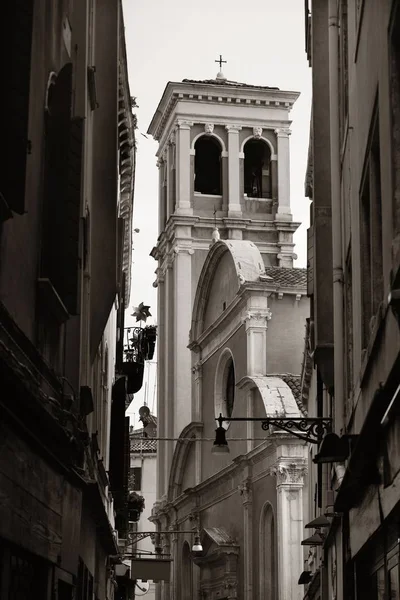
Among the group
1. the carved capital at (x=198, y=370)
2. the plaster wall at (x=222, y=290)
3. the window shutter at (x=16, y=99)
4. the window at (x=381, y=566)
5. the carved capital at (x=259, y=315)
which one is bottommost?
the window at (x=381, y=566)

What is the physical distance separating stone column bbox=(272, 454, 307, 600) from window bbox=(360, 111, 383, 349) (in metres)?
21.0

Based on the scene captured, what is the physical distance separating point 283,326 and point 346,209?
77.1ft

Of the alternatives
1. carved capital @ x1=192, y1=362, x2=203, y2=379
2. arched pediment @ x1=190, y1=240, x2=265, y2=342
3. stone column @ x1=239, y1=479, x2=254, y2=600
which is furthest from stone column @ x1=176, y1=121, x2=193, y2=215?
stone column @ x1=239, y1=479, x2=254, y2=600

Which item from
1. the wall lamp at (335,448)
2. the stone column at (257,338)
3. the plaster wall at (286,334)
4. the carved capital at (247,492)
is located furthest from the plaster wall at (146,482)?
the wall lamp at (335,448)

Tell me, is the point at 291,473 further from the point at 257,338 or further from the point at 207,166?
the point at 207,166

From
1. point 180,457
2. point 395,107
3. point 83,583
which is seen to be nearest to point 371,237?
point 395,107

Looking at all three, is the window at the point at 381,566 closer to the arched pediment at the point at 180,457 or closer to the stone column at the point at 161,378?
the arched pediment at the point at 180,457

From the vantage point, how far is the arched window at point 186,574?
4212 centimetres

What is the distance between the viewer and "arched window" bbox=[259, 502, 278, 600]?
32.9 m

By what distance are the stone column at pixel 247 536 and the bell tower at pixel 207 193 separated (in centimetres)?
1122

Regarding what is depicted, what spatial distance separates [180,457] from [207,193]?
11.1 metres

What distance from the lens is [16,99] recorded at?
6.42 metres

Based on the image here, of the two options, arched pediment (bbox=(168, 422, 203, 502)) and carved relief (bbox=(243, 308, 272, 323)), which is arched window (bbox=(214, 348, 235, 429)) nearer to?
arched pediment (bbox=(168, 422, 203, 502))

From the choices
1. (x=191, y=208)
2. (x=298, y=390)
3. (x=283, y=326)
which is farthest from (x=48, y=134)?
(x=191, y=208)
